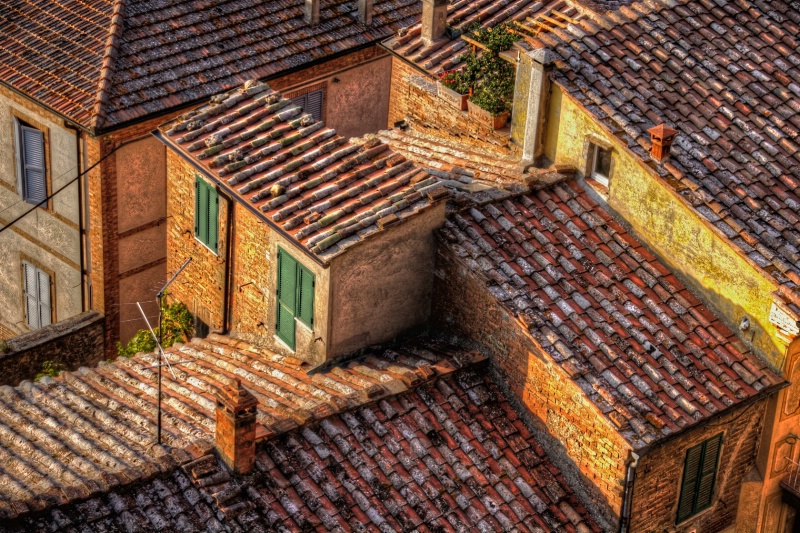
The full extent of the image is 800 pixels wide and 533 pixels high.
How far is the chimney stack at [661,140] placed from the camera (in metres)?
20.5

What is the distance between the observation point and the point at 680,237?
2088 centimetres

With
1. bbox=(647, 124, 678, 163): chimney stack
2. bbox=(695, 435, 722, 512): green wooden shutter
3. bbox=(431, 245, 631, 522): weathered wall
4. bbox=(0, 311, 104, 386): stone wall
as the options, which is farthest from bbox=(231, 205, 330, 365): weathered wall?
bbox=(695, 435, 722, 512): green wooden shutter

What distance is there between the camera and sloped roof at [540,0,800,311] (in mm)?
20484

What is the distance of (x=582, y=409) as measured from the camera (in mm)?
19500

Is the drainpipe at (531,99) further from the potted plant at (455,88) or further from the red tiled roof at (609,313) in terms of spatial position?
the potted plant at (455,88)

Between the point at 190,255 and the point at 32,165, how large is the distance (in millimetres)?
4182

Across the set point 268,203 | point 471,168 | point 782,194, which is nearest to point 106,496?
point 268,203

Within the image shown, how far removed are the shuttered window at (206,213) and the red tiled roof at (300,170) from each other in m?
0.89

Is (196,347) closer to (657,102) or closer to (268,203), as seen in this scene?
(268,203)

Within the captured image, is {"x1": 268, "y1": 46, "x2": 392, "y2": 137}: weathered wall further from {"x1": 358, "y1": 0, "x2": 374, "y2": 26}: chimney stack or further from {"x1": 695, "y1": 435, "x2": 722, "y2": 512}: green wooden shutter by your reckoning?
{"x1": 695, "y1": 435, "x2": 722, "y2": 512}: green wooden shutter

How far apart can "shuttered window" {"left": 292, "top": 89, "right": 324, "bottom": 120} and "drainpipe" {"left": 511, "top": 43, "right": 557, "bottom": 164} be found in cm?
540

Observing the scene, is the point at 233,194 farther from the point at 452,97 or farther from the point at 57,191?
the point at 57,191

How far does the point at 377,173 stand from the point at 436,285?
1796 millimetres

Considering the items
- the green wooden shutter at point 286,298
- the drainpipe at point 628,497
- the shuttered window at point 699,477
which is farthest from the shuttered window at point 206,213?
the shuttered window at point 699,477
